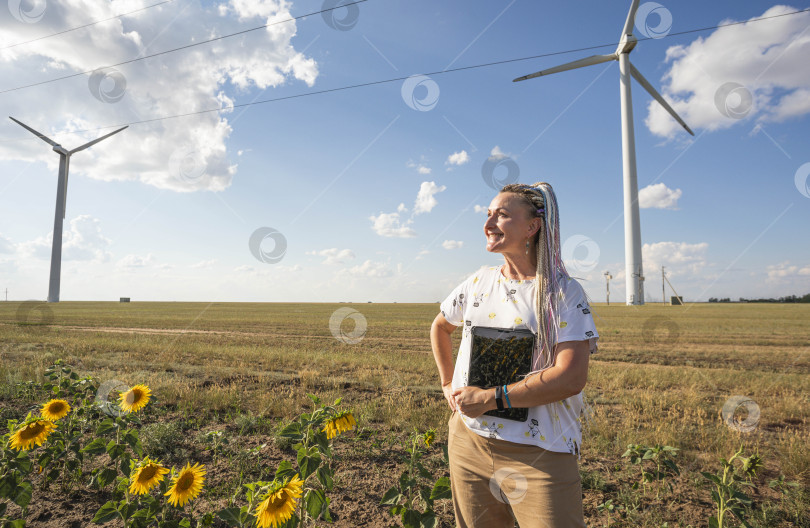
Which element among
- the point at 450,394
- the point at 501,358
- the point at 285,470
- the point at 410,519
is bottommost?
the point at 410,519

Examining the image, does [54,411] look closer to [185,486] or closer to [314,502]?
[185,486]

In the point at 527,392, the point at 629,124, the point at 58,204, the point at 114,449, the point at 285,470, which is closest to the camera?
the point at 527,392

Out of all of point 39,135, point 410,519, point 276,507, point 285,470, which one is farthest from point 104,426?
point 39,135

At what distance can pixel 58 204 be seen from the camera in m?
53.9

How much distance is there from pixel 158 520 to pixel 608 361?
1325 centimetres

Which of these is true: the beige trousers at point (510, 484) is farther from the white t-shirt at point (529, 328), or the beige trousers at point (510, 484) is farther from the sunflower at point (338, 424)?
the sunflower at point (338, 424)

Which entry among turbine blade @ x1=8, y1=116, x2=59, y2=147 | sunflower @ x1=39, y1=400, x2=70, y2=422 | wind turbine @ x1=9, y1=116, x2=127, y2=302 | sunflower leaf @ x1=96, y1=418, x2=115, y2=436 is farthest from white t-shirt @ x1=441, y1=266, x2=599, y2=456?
turbine blade @ x1=8, y1=116, x2=59, y2=147

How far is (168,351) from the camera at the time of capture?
12.9 m

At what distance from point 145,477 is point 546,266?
8.20 feet

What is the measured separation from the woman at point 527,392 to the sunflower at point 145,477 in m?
1.73

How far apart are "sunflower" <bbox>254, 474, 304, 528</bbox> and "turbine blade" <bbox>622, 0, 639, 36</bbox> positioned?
3621 centimetres

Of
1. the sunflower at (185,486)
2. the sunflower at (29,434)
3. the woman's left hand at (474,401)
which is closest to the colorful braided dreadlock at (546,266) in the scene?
the woman's left hand at (474,401)

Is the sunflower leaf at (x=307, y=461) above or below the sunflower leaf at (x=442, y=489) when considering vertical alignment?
above

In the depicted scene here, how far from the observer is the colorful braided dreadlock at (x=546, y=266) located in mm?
1875
